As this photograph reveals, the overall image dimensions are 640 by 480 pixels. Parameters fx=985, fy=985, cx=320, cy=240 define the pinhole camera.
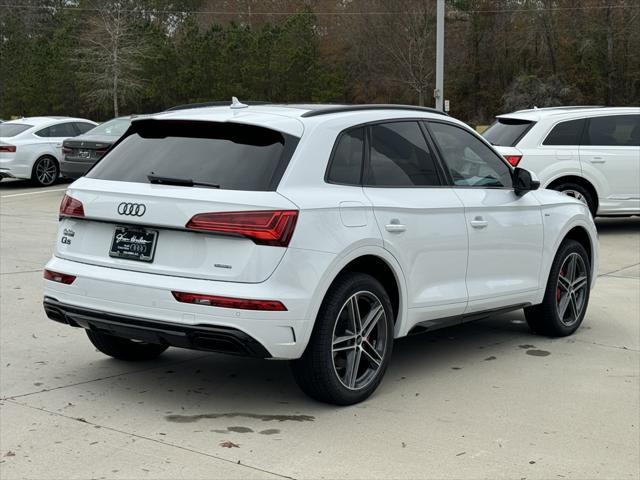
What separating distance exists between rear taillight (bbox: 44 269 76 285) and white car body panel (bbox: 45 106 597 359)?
29 mm

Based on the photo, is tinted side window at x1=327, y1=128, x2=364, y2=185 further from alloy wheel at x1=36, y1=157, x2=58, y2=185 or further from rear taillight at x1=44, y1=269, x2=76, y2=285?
alloy wheel at x1=36, y1=157, x2=58, y2=185

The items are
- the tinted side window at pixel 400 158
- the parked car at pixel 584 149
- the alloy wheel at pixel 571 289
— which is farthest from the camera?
the parked car at pixel 584 149

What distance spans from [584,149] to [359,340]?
9059 millimetres

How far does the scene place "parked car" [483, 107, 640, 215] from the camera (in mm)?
13531

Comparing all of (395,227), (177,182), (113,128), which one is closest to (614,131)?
(395,227)

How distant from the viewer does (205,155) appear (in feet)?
17.9

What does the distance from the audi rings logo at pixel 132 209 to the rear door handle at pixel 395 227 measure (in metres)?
1.38

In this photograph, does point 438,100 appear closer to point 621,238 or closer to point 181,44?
point 621,238

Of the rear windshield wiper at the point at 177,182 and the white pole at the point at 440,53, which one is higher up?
the white pole at the point at 440,53

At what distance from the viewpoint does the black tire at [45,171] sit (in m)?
22.0

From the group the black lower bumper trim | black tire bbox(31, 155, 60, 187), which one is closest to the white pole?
black tire bbox(31, 155, 60, 187)

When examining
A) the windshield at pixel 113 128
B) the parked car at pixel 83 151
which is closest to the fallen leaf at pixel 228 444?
the parked car at pixel 83 151

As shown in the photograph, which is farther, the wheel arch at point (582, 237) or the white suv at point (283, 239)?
the wheel arch at point (582, 237)

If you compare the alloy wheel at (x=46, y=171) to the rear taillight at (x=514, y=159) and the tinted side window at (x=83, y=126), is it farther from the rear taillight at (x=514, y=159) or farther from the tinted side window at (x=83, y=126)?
the rear taillight at (x=514, y=159)
